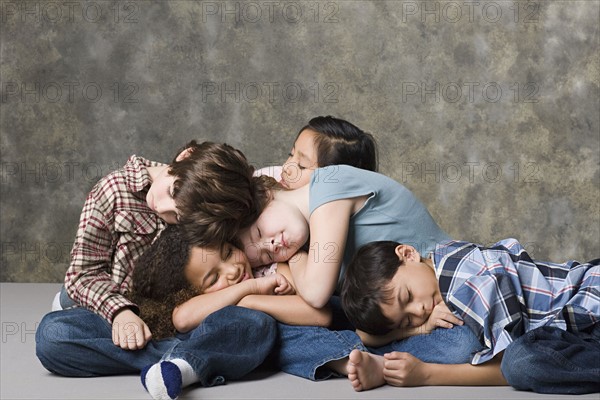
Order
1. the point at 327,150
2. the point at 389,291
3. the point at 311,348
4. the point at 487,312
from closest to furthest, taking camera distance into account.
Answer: the point at 487,312
the point at 389,291
the point at 311,348
the point at 327,150

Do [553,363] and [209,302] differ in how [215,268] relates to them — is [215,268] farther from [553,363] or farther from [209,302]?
[553,363]

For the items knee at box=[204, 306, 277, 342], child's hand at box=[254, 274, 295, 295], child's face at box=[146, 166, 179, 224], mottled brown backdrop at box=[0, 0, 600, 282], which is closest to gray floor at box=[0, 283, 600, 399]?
knee at box=[204, 306, 277, 342]

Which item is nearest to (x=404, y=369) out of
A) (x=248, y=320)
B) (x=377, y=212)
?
(x=248, y=320)

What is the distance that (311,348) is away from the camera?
7.39ft

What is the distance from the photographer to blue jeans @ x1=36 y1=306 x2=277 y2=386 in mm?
2139

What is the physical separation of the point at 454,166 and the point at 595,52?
33.8 inches

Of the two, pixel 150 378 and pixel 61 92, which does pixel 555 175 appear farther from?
pixel 150 378

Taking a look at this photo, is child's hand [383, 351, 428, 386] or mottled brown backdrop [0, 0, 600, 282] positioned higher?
mottled brown backdrop [0, 0, 600, 282]

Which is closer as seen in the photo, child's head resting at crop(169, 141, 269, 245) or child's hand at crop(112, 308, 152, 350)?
child's hand at crop(112, 308, 152, 350)

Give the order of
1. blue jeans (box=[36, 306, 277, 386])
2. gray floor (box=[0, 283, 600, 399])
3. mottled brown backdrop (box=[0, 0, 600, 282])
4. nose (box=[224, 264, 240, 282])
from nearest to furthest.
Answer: gray floor (box=[0, 283, 600, 399]) < blue jeans (box=[36, 306, 277, 386]) < nose (box=[224, 264, 240, 282]) < mottled brown backdrop (box=[0, 0, 600, 282])

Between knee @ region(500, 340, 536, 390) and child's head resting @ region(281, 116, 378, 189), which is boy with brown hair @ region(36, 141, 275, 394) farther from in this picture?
knee @ region(500, 340, 536, 390)

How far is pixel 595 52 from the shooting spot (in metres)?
4.09

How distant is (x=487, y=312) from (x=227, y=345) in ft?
2.11

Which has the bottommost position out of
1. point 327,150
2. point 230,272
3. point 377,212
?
point 230,272
